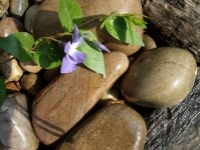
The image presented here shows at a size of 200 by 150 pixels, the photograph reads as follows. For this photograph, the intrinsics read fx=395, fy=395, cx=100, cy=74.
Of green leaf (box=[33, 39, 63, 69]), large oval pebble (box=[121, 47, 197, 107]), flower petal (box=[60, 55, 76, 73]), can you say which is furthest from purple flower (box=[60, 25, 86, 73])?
large oval pebble (box=[121, 47, 197, 107])

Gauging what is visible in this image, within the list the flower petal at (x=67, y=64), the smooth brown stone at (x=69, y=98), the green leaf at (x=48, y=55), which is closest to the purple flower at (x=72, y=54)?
the flower petal at (x=67, y=64)

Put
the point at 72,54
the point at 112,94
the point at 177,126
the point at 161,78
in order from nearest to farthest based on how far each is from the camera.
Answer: the point at 72,54, the point at 161,78, the point at 177,126, the point at 112,94

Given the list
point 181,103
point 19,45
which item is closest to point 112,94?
point 181,103

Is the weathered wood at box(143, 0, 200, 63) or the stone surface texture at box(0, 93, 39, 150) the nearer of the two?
the stone surface texture at box(0, 93, 39, 150)

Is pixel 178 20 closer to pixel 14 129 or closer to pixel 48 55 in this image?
pixel 48 55

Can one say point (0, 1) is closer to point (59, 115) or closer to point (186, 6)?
point (59, 115)

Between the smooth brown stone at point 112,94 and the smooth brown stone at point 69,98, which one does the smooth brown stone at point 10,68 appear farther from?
the smooth brown stone at point 112,94

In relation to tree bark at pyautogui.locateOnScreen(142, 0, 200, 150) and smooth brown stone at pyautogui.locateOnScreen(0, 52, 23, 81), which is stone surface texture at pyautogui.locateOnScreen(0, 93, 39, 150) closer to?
smooth brown stone at pyautogui.locateOnScreen(0, 52, 23, 81)
